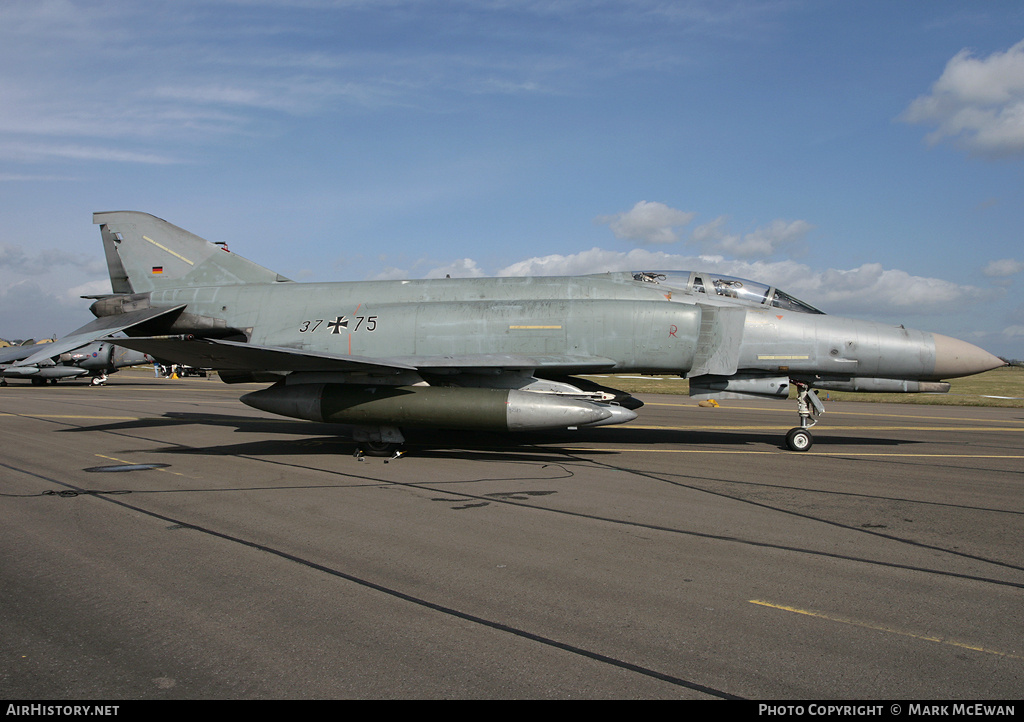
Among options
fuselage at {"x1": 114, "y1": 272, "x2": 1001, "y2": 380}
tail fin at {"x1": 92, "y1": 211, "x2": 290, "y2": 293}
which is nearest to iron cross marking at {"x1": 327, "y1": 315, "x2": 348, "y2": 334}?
fuselage at {"x1": 114, "y1": 272, "x2": 1001, "y2": 380}

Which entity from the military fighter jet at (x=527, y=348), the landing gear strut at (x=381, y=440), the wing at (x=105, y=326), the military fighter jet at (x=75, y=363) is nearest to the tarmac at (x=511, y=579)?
the landing gear strut at (x=381, y=440)

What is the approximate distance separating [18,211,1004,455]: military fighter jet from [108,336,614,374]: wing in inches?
1.3

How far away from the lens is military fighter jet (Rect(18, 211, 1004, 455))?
10.6 m

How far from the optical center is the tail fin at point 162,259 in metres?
14.2

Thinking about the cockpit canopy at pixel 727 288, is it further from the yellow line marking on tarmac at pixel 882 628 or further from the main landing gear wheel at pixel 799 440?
the yellow line marking on tarmac at pixel 882 628

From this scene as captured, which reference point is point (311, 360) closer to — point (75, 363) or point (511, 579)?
point (511, 579)

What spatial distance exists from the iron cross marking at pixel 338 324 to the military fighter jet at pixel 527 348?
0.18ft

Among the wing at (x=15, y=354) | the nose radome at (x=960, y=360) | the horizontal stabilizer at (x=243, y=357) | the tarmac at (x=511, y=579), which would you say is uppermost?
the nose radome at (x=960, y=360)

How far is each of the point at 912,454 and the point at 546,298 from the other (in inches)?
279

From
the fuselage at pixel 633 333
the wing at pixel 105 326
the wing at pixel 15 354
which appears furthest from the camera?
the wing at pixel 15 354

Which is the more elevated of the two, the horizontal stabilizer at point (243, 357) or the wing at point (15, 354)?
the horizontal stabilizer at point (243, 357)

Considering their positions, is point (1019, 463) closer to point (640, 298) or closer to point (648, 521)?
point (640, 298)

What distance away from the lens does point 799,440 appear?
1187 centimetres

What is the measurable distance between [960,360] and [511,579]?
397 inches
